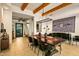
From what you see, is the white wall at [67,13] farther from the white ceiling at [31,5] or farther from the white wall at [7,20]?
the white wall at [7,20]

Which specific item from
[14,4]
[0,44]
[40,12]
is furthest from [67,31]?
[0,44]

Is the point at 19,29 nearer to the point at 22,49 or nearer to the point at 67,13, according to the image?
the point at 22,49

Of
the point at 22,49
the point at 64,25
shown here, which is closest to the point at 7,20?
the point at 22,49

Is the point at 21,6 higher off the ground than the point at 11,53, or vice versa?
the point at 21,6

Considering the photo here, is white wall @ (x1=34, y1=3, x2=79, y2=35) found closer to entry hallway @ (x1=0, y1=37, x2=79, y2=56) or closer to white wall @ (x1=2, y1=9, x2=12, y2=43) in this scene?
entry hallway @ (x1=0, y1=37, x2=79, y2=56)

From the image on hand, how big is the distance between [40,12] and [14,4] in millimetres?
757

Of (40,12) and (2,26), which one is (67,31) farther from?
Answer: (2,26)

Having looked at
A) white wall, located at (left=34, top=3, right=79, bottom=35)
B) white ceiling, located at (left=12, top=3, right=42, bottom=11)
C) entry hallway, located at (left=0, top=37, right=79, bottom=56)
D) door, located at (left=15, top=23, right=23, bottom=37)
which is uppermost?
white ceiling, located at (left=12, top=3, right=42, bottom=11)

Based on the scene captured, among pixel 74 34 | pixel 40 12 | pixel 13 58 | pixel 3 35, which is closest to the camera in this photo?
pixel 13 58

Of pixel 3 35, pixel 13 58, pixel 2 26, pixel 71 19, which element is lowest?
pixel 13 58

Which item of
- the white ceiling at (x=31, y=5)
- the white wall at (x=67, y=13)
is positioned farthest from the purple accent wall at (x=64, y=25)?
the white ceiling at (x=31, y=5)

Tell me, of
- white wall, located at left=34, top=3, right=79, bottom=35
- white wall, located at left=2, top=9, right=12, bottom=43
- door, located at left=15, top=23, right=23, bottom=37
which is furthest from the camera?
door, located at left=15, top=23, right=23, bottom=37

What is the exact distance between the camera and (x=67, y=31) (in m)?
2.37

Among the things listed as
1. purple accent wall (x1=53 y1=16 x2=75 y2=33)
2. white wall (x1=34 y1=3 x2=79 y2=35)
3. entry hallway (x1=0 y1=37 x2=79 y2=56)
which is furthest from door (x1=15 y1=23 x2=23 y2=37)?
purple accent wall (x1=53 y1=16 x2=75 y2=33)
